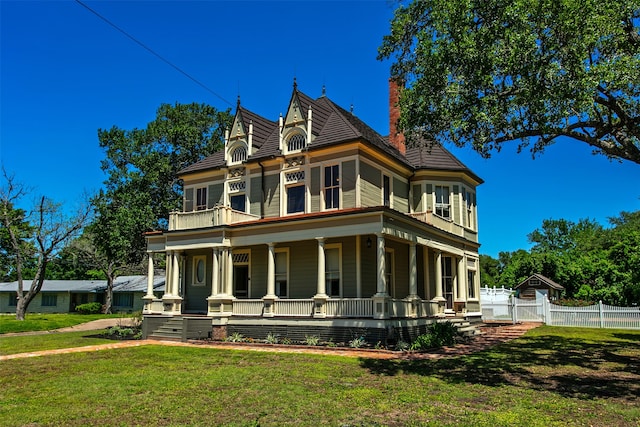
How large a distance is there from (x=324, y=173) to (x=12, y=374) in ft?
47.2

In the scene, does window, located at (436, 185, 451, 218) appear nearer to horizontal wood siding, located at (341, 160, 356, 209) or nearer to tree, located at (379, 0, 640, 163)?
horizontal wood siding, located at (341, 160, 356, 209)

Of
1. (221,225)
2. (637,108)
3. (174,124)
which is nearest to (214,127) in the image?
(174,124)

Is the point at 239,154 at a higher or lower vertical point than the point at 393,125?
lower

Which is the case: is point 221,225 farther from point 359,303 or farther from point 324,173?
point 359,303

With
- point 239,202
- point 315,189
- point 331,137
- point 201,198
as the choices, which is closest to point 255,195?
point 239,202

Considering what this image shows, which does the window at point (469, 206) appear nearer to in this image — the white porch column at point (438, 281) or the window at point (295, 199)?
the white porch column at point (438, 281)

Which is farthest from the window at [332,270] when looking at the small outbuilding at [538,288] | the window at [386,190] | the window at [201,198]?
the small outbuilding at [538,288]

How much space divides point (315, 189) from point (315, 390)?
1368 centimetres

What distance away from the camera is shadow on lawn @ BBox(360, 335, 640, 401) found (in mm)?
11555

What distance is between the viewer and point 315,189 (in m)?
23.5

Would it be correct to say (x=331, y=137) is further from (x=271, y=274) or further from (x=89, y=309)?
(x=89, y=309)

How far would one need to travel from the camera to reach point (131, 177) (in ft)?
131

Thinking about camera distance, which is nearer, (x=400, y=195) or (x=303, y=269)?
(x=303, y=269)

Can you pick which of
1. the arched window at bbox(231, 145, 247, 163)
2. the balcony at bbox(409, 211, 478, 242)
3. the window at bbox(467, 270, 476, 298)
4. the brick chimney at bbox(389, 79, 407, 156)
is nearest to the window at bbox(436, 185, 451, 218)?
the balcony at bbox(409, 211, 478, 242)
